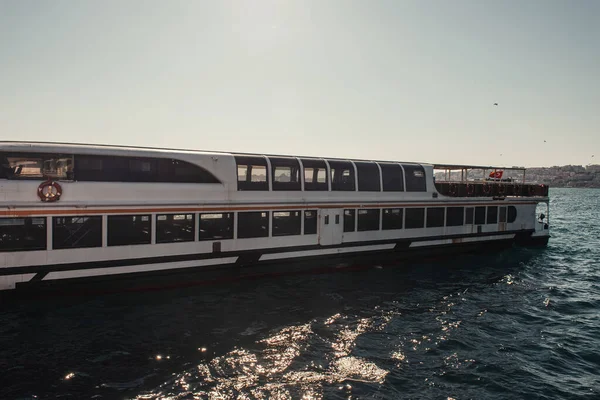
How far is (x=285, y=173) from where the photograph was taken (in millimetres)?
17078

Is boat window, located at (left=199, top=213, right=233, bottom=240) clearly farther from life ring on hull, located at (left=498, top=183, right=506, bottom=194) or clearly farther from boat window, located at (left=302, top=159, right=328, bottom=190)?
life ring on hull, located at (left=498, top=183, right=506, bottom=194)

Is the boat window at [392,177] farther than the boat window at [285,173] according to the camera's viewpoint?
Yes

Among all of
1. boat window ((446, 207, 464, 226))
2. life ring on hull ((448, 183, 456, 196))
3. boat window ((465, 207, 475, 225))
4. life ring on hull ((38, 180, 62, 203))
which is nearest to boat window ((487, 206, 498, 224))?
boat window ((465, 207, 475, 225))

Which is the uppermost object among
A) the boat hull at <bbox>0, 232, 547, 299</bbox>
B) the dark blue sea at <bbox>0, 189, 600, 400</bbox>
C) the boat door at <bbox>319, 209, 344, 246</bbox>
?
the boat door at <bbox>319, 209, 344, 246</bbox>

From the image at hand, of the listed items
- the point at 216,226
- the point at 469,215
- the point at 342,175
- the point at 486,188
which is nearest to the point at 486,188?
the point at 486,188

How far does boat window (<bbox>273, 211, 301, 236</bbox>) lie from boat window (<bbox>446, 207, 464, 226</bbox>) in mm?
9642

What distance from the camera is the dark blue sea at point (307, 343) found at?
351 inches

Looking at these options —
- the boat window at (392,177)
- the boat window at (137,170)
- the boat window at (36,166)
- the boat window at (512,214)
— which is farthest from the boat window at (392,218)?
the boat window at (36,166)

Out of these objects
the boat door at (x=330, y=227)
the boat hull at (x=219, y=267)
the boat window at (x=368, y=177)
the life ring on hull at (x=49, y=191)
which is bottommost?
the boat hull at (x=219, y=267)

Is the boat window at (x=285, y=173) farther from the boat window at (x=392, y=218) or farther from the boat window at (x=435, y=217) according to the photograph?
the boat window at (x=435, y=217)

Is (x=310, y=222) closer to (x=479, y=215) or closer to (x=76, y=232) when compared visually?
(x=76, y=232)

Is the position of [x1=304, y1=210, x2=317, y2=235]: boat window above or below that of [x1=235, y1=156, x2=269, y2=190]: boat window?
below

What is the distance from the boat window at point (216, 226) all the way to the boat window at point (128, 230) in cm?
204

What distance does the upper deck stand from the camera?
40.5 ft
